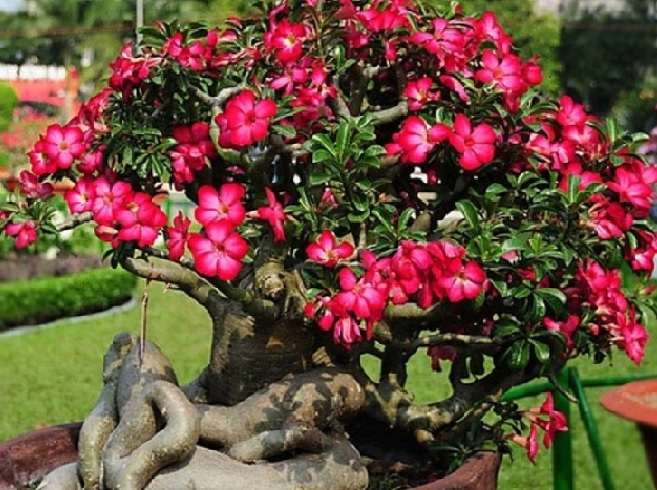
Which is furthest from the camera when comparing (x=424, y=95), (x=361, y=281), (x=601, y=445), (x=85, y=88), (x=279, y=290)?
(x=85, y=88)

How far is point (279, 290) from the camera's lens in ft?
7.39

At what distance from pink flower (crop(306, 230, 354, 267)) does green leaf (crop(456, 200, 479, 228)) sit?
26cm

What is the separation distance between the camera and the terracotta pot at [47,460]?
92.6 inches

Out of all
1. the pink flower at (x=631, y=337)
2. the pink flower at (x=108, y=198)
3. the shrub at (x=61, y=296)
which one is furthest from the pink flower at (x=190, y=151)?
the shrub at (x=61, y=296)

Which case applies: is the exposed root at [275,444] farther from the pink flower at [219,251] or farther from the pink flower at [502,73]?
the pink flower at [502,73]

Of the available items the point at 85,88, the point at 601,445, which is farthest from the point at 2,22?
the point at 601,445

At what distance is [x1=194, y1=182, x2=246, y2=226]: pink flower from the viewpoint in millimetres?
2121

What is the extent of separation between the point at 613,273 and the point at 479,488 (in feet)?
1.90

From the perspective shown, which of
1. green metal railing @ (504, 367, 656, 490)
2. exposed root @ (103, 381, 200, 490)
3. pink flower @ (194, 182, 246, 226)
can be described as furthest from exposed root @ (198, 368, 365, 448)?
green metal railing @ (504, 367, 656, 490)

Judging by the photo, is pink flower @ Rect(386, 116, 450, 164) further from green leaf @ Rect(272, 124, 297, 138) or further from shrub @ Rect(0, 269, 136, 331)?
shrub @ Rect(0, 269, 136, 331)

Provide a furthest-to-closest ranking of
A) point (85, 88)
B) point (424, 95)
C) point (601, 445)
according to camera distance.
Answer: point (85, 88) → point (601, 445) → point (424, 95)

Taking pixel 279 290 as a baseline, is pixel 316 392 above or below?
below

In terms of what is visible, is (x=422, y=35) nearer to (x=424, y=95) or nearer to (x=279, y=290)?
(x=424, y=95)

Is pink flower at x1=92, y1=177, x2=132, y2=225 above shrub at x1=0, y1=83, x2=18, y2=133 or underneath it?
above
